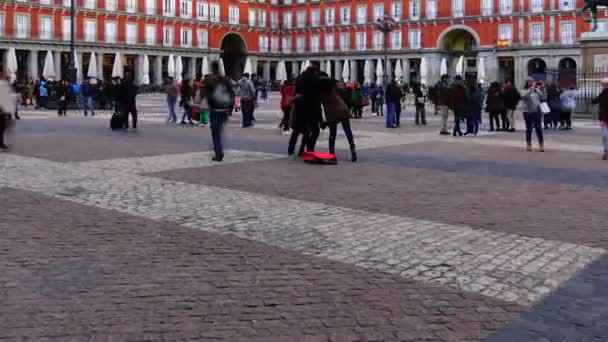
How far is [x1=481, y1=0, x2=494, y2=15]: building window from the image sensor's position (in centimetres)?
6128

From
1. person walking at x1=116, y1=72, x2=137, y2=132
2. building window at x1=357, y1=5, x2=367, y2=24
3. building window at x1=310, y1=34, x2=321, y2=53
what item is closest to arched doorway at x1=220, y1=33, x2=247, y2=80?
building window at x1=310, y1=34, x2=321, y2=53

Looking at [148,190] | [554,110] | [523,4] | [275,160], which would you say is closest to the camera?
[148,190]

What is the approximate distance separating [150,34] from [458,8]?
28.2m

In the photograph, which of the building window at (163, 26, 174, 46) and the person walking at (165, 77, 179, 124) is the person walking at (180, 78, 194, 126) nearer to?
the person walking at (165, 77, 179, 124)

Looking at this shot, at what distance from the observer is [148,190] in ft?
27.3

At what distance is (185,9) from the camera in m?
66.1

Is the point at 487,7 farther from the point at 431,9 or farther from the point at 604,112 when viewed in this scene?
the point at 604,112

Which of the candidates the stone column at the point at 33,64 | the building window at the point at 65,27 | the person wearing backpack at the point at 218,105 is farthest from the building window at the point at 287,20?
the person wearing backpack at the point at 218,105

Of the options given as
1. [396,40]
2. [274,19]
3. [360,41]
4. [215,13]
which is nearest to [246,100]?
[396,40]

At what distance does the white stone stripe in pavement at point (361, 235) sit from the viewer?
485cm

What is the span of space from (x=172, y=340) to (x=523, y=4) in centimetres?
6122

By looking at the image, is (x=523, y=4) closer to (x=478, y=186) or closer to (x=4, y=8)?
(x=4, y=8)

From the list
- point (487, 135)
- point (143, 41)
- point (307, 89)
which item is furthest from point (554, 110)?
→ point (143, 41)

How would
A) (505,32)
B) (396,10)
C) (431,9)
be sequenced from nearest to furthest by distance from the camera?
1. (505,32)
2. (431,9)
3. (396,10)
